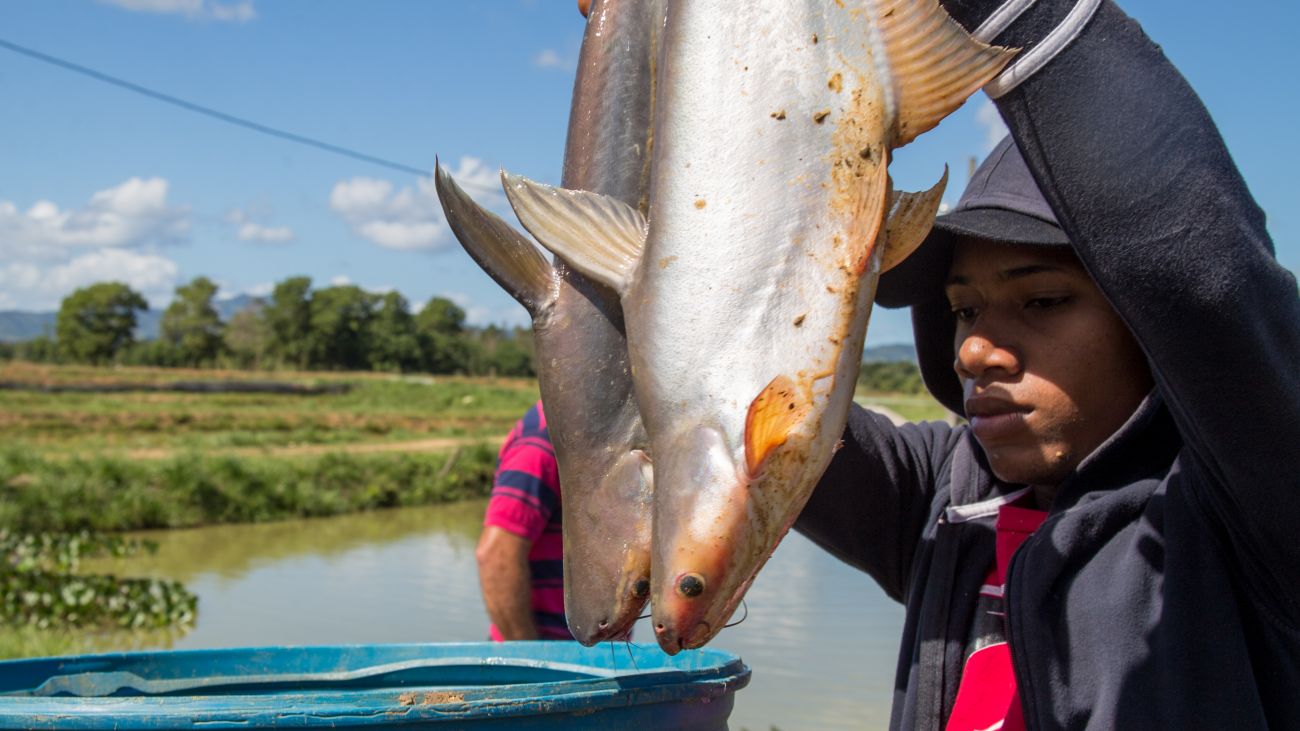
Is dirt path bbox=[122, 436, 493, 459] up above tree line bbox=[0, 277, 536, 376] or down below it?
below

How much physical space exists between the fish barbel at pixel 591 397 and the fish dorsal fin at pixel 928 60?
47 centimetres

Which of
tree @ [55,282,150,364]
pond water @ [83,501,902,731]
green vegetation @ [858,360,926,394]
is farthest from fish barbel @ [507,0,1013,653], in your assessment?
tree @ [55,282,150,364]

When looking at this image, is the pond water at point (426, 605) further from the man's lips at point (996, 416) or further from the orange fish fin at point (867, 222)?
the orange fish fin at point (867, 222)

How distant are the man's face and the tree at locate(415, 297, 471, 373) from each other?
91401 millimetres

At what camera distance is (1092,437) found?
1.84 meters

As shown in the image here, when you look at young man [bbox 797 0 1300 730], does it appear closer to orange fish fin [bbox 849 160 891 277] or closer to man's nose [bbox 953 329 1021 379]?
man's nose [bbox 953 329 1021 379]

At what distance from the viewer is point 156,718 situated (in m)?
1.56

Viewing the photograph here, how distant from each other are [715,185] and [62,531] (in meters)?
21.7

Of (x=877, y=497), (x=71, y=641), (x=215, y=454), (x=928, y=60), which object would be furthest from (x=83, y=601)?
(x=215, y=454)

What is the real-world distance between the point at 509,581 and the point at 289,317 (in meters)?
91.2

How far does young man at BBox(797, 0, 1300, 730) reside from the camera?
139 centimetres

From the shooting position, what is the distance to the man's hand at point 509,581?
158 inches

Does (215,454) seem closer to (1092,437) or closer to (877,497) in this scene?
(877,497)

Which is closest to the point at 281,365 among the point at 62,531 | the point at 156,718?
the point at 62,531
